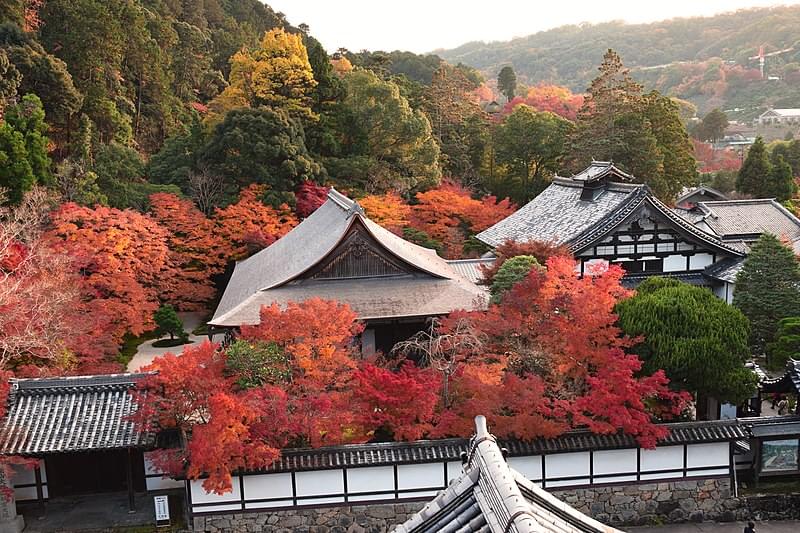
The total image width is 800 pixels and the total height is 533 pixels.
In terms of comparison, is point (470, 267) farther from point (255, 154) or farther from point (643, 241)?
point (255, 154)

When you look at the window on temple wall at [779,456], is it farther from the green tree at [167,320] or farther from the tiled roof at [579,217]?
the green tree at [167,320]

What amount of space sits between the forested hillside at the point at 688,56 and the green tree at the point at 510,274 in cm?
8598

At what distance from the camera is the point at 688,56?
Result: 131m

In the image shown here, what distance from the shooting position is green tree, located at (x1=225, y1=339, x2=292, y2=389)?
1552cm

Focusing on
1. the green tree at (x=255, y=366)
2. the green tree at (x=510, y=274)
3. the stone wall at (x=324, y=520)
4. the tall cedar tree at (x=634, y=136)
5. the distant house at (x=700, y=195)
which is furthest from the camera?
the distant house at (x=700, y=195)

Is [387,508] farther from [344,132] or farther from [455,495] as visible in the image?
[344,132]

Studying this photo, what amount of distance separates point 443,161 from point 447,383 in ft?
113

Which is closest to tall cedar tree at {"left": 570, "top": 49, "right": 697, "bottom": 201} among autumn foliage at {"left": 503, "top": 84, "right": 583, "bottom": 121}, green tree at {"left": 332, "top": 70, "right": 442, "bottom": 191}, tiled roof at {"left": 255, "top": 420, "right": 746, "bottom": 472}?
green tree at {"left": 332, "top": 70, "right": 442, "bottom": 191}

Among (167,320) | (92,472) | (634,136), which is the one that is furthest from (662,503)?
(634,136)

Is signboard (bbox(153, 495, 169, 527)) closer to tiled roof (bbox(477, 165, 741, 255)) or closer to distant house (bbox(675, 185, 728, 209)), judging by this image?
tiled roof (bbox(477, 165, 741, 255))

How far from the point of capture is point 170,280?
29.9m

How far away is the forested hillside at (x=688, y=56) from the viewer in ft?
334

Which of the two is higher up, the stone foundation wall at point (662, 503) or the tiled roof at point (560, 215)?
the tiled roof at point (560, 215)

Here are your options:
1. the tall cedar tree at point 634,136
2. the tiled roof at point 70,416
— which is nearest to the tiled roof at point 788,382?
the tiled roof at point 70,416
